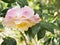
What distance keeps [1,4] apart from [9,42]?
17.7 inches

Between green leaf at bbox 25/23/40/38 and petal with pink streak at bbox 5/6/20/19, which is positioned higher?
petal with pink streak at bbox 5/6/20/19

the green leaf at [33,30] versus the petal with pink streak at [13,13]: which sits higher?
the petal with pink streak at [13,13]

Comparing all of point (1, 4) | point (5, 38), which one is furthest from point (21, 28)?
A: point (1, 4)

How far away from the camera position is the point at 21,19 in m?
0.58

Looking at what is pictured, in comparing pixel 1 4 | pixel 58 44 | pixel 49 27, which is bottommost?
pixel 58 44

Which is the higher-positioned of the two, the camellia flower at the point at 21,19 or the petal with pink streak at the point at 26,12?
the petal with pink streak at the point at 26,12

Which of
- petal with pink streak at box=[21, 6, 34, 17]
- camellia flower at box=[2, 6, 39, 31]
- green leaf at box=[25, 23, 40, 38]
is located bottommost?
green leaf at box=[25, 23, 40, 38]

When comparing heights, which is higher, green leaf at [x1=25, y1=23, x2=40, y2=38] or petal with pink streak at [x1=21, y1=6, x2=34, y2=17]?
petal with pink streak at [x1=21, y1=6, x2=34, y2=17]

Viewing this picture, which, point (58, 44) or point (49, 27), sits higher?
point (49, 27)

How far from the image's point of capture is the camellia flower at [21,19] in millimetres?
580

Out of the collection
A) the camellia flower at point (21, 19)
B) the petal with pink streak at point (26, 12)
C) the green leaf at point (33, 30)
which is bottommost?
the green leaf at point (33, 30)

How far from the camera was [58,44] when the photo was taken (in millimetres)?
1101

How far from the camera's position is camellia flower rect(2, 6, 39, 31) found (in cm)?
58

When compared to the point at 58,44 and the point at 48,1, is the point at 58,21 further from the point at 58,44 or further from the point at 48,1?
the point at 48,1
